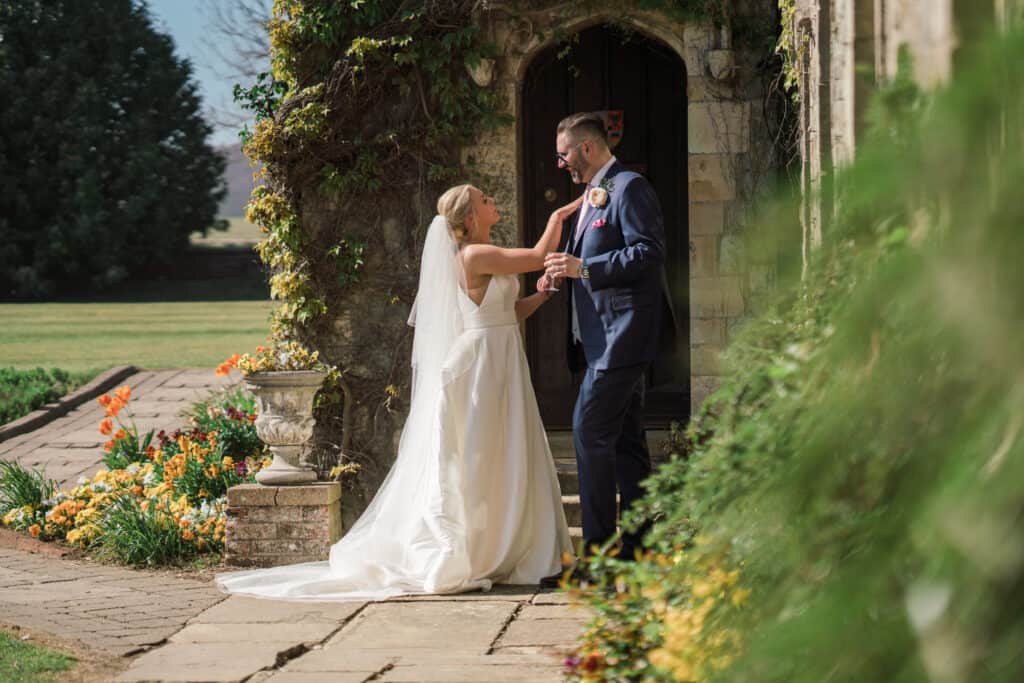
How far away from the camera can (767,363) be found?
262 cm

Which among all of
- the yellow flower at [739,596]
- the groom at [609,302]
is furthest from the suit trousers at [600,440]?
the yellow flower at [739,596]

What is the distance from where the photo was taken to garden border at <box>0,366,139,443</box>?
38.5 feet

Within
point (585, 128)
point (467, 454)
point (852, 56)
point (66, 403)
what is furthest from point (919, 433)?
point (66, 403)

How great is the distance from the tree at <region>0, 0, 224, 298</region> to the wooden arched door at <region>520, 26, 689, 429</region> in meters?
25.8

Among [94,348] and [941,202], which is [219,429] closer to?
[941,202]

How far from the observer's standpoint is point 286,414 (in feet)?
21.6

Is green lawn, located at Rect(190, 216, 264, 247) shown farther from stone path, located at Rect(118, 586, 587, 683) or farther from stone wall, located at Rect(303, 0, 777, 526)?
stone path, located at Rect(118, 586, 587, 683)

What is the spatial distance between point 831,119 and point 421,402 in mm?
2252

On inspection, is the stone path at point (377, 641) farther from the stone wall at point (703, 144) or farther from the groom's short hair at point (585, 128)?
the stone wall at point (703, 144)

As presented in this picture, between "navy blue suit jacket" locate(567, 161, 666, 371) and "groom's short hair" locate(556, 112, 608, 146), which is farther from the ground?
"groom's short hair" locate(556, 112, 608, 146)

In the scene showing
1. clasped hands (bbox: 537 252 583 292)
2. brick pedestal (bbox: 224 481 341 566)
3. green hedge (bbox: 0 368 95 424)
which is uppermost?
clasped hands (bbox: 537 252 583 292)

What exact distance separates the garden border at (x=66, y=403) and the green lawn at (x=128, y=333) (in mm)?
1093

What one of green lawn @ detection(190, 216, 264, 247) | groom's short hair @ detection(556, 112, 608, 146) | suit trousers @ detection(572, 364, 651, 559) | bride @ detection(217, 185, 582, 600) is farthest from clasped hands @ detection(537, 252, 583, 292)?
green lawn @ detection(190, 216, 264, 247)

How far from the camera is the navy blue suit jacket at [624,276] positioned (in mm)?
5480
